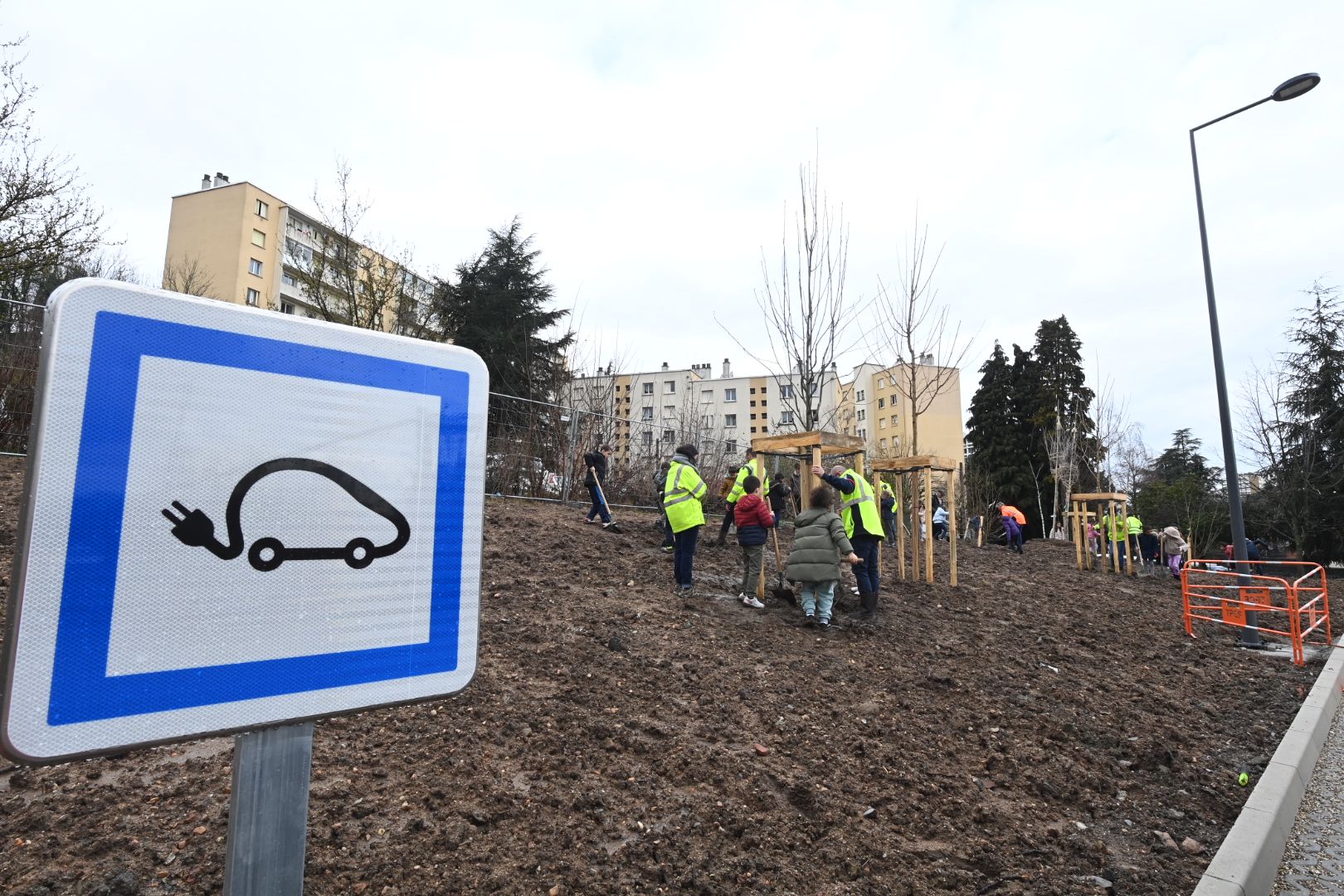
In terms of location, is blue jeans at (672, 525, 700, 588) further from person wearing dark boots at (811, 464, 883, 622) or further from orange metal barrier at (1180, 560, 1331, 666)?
orange metal barrier at (1180, 560, 1331, 666)

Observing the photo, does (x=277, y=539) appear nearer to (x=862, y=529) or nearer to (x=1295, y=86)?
(x=862, y=529)

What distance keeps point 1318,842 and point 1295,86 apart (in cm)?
1153

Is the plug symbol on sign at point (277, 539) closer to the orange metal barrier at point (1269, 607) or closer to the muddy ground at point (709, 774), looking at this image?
Result: the muddy ground at point (709, 774)

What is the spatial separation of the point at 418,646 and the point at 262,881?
393mm

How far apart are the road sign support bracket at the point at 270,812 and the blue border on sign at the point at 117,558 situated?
0.27ft

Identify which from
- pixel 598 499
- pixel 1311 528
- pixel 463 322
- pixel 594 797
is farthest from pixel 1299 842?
pixel 1311 528

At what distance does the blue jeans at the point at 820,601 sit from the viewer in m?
6.92

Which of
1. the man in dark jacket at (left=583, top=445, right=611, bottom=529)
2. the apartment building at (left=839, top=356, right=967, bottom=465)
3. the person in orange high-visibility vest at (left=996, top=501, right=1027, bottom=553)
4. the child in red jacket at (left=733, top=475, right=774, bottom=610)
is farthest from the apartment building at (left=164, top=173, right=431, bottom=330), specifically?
the child in red jacket at (left=733, top=475, right=774, bottom=610)

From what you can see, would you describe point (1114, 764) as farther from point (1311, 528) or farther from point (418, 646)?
point (1311, 528)

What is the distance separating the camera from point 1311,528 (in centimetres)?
2331

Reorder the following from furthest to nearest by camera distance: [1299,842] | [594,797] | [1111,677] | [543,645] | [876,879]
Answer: [1111,677], [543,645], [1299,842], [594,797], [876,879]

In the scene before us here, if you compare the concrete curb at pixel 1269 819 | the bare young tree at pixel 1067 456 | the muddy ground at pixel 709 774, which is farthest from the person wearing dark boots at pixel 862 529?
the bare young tree at pixel 1067 456

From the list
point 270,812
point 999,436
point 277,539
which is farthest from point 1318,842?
point 999,436

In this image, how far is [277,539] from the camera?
1.09 meters
